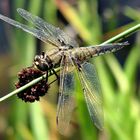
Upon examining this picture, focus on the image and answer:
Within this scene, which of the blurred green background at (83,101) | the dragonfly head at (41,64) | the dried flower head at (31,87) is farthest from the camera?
the blurred green background at (83,101)

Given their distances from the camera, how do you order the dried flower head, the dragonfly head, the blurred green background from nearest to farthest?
the dried flower head
the dragonfly head
the blurred green background

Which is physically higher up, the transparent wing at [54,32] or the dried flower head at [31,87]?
the transparent wing at [54,32]

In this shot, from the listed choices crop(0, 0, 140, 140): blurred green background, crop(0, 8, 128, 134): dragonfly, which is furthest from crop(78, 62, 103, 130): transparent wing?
crop(0, 0, 140, 140): blurred green background

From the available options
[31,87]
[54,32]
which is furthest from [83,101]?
[31,87]

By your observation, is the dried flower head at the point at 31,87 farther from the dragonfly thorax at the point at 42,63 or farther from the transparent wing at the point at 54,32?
the transparent wing at the point at 54,32

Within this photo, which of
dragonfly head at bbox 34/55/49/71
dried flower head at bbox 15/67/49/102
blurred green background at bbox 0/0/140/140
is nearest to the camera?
dried flower head at bbox 15/67/49/102

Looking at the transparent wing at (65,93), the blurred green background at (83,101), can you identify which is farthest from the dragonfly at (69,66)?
the blurred green background at (83,101)

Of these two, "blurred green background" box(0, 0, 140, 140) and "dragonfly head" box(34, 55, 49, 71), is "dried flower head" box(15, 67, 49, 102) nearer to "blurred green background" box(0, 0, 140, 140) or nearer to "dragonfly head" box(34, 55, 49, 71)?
"dragonfly head" box(34, 55, 49, 71)
